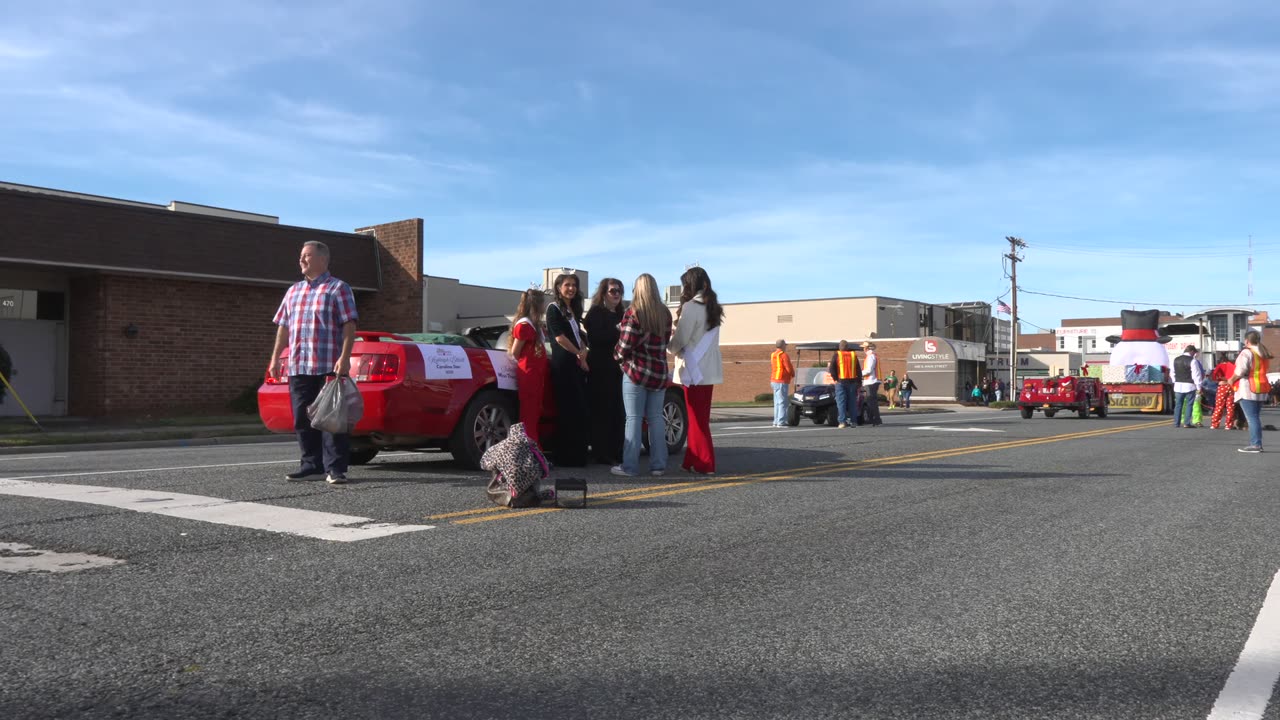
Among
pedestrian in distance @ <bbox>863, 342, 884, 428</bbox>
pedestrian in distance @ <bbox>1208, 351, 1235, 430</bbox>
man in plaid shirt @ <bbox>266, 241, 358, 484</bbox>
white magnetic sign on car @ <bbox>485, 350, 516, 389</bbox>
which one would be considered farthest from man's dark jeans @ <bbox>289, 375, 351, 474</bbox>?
pedestrian in distance @ <bbox>1208, 351, 1235, 430</bbox>

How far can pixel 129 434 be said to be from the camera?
16250mm

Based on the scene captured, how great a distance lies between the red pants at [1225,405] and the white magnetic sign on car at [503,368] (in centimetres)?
1588

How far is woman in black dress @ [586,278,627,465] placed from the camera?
9.44 m

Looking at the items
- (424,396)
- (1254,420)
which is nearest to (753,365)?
(1254,420)

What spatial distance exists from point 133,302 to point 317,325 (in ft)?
57.2

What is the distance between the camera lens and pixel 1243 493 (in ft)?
28.1

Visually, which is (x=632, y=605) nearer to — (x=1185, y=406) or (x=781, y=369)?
(x=781, y=369)

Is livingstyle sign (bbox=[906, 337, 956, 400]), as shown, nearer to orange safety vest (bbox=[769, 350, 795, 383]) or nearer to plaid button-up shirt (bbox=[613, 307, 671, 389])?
orange safety vest (bbox=[769, 350, 795, 383])

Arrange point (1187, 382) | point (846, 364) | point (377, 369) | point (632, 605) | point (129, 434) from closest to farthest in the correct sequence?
point (632, 605) < point (377, 369) < point (129, 434) < point (846, 364) < point (1187, 382)

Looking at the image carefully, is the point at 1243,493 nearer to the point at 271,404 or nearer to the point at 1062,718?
the point at 1062,718

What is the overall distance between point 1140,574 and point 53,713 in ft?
15.2

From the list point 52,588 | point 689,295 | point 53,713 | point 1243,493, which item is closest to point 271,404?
point 689,295

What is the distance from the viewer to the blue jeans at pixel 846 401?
19219 mm

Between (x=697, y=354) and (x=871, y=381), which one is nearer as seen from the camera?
(x=697, y=354)
